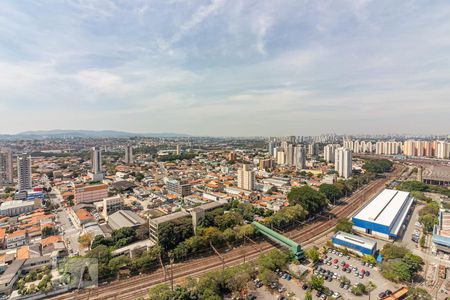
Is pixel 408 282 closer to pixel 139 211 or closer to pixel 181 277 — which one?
pixel 181 277

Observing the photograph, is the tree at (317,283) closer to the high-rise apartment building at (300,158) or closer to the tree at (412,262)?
the tree at (412,262)

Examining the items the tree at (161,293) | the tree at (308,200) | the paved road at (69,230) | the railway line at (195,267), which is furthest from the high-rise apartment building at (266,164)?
the tree at (161,293)

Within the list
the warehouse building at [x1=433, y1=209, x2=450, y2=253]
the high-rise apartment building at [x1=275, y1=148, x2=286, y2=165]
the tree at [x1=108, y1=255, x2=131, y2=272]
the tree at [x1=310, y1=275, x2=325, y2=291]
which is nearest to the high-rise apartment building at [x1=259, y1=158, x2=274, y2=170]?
the high-rise apartment building at [x1=275, y1=148, x2=286, y2=165]

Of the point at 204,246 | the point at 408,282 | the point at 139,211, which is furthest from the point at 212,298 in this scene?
the point at 139,211

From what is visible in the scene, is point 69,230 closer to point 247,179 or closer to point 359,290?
point 247,179

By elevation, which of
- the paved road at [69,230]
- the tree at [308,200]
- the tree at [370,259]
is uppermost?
the tree at [308,200]
